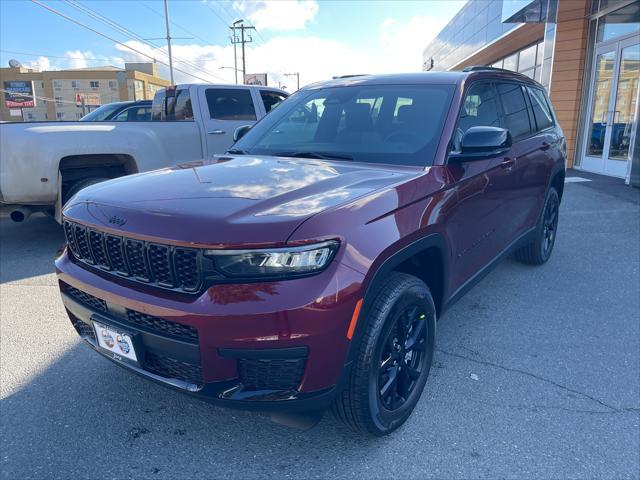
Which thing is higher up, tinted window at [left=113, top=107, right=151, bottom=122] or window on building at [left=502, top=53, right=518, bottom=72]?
window on building at [left=502, top=53, right=518, bottom=72]

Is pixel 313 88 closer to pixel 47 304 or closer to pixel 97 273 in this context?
pixel 97 273

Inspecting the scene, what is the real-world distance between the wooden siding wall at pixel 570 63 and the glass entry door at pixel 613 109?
0.33m

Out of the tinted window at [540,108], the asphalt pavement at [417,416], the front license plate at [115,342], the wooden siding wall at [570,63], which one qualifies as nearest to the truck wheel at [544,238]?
the tinted window at [540,108]

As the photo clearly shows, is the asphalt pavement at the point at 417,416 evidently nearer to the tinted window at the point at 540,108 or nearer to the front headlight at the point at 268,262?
the front headlight at the point at 268,262

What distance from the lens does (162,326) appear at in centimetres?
201

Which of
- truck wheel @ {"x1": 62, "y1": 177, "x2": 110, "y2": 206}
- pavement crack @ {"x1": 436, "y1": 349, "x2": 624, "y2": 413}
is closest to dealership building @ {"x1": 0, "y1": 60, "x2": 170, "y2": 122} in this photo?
truck wheel @ {"x1": 62, "y1": 177, "x2": 110, "y2": 206}

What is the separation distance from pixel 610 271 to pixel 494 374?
2.74 m

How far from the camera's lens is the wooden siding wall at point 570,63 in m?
11.6

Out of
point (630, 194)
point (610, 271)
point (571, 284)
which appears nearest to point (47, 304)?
point (571, 284)

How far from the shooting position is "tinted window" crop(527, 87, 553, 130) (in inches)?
178

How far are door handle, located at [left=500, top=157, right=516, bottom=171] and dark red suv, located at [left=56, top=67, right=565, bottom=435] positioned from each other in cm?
12

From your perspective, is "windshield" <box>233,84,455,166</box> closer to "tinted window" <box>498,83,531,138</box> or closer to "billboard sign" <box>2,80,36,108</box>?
"tinted window" <box>498,83,531,138</box>

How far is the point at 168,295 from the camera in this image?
198 cm

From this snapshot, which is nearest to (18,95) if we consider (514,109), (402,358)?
(514,109)
